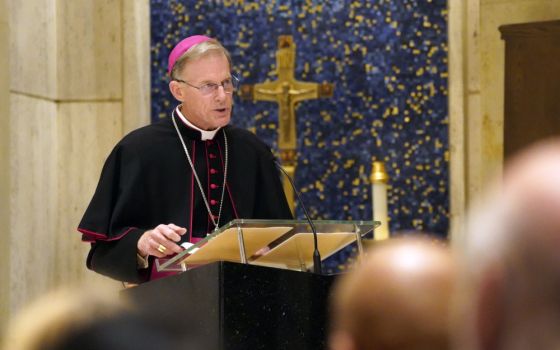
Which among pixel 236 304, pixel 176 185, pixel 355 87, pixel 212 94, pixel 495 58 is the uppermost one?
pixel 495 58

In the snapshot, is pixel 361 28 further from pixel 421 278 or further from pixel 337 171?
pixel 421 278

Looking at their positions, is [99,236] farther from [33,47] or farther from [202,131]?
[33,47]

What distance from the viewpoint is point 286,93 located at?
292 inches

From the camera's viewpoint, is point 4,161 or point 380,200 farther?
point 4,161

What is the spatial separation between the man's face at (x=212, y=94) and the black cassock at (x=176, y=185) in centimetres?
24

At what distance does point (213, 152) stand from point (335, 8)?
9.37ft

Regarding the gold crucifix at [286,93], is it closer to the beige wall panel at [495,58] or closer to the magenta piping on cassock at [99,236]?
the beige wall panel at [495,58]

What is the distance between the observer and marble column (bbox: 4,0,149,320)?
24.9ft

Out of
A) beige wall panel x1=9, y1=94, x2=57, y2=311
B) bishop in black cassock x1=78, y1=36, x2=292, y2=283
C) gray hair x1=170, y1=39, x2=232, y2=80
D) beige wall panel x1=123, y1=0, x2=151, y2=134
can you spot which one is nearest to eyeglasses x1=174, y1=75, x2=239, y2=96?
bishop in black cassock x1=78, y1=36, x2=292, y2=283

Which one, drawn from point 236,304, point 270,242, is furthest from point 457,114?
point 236,304

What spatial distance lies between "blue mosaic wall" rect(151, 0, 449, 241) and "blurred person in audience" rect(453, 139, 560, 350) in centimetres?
672

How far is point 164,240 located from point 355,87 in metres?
3.93

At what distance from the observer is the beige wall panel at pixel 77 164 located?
25.1 ft

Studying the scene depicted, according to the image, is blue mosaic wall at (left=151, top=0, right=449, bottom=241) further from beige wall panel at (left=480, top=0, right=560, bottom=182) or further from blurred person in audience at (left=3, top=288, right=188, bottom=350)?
blurred person in audience at (left=3, top=288, right=188, bottom=350)
